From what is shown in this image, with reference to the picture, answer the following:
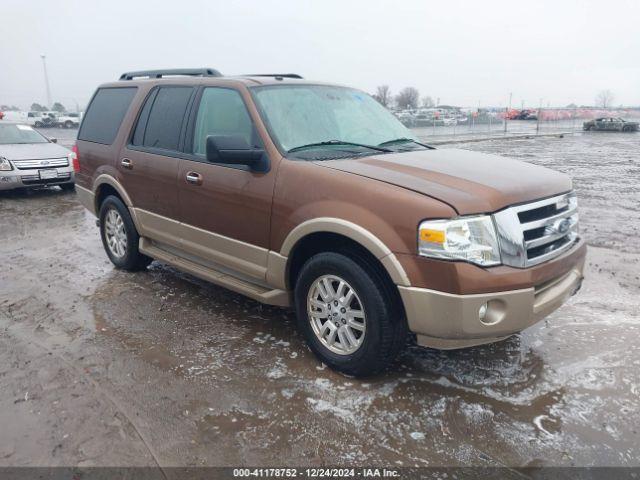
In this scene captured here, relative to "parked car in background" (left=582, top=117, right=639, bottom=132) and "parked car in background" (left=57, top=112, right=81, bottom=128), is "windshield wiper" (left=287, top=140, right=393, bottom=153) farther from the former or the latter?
"parked car in background" (left=57, top=112, right=81, bottom=128)

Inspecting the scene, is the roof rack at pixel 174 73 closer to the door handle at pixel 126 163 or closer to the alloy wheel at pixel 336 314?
the door handle at pixel 126 163

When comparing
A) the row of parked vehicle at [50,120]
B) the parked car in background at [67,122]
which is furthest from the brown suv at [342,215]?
the row of parked vehicle at [50,120]

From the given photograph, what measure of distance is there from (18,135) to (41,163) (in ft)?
5.20

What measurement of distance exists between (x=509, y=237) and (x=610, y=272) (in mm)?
3260

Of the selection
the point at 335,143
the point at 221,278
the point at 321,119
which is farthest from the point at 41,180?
the point at 335,143

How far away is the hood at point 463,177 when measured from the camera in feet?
9.71

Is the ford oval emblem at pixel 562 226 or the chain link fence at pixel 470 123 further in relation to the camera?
the chain link fence at pixel 470 123

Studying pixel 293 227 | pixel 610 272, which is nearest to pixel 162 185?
pixel 293 227

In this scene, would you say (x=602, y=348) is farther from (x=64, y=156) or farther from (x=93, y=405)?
(x=64, y=156)

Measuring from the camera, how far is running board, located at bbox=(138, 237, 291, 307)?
3.80 m

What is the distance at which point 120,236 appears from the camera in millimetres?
5477

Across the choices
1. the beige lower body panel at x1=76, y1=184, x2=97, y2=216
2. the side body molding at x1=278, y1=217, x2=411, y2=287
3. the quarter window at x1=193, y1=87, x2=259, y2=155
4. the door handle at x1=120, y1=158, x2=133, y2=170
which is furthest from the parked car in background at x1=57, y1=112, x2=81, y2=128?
the side body molding at x1=278, y1=217, x2=411, y2=287

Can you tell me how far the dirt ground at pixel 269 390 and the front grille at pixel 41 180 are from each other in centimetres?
539

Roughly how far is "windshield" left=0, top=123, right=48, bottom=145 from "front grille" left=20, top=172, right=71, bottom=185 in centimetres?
137
